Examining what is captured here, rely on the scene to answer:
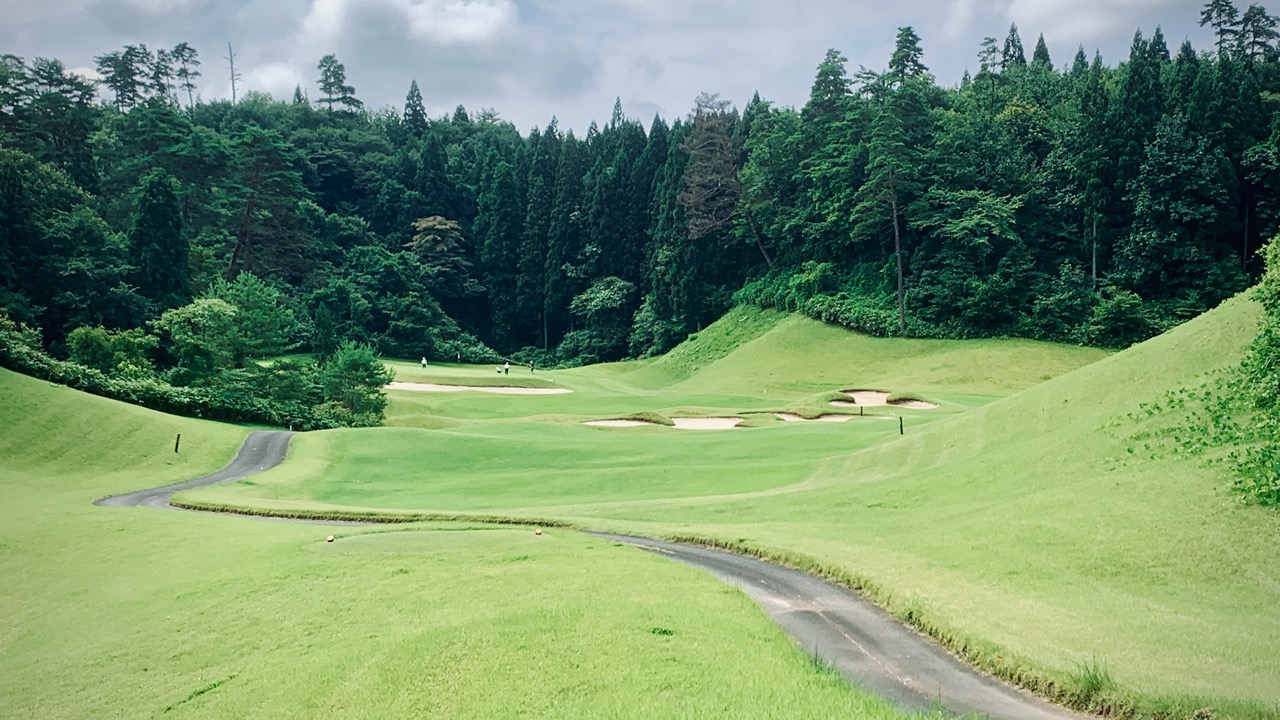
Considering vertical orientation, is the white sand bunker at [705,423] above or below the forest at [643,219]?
below

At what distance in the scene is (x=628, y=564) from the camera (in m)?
17.8

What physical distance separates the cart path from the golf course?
13.8 inches

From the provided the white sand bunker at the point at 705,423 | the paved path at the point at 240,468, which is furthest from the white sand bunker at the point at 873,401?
the paved path at the point at 240,468

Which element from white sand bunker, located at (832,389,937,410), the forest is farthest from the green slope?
the forest

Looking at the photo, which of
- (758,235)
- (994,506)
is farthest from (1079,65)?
(994,506)

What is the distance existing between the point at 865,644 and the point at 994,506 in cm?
943

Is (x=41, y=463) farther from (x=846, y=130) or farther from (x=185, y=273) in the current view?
(x=846, y=130)

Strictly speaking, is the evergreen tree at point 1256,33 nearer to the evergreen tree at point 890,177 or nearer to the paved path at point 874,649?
the evergreen tree at point 890,177

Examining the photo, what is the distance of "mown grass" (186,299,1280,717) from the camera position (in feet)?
37.7

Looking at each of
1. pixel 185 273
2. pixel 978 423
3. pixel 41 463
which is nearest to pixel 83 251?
pixel 185 273

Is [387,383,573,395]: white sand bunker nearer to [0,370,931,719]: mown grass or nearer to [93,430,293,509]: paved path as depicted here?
[93,430,293,509]: paved path

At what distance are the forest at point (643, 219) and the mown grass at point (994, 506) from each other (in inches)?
804

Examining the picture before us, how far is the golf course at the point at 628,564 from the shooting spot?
1092 centimetres

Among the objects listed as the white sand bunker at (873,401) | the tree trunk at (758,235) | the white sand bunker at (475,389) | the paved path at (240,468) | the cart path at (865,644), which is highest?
the tree trunk at (758,235)
